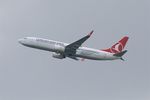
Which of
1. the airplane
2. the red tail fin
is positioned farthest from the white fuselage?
the red tail fin

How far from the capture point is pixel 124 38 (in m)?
175

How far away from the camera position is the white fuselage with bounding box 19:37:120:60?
15912 centimetres

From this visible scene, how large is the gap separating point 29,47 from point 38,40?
12.7ft

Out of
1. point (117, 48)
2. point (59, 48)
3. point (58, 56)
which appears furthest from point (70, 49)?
point (117, 48)

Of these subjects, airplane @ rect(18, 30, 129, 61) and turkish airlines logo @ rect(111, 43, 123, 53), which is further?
turkish airlines logo @ rect(111, 43, 123, 53)

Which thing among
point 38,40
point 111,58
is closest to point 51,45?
point 38,40

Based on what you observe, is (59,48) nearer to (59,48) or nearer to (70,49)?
(59,48)

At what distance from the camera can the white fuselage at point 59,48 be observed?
15912 cm

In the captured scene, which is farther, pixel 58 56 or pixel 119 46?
pixel 119 46

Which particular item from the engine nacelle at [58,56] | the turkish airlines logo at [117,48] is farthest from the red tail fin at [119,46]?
the engine nacelle at [58,56]

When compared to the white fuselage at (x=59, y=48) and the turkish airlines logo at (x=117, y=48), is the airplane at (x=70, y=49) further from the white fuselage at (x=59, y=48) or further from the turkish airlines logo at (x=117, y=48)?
the turkish airlines logo at (x=117, y=48)

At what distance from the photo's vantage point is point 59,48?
160m

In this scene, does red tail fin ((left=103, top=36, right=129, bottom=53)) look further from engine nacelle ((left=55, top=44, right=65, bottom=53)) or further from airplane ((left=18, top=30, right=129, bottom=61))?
engine nacelle ((left=55, top=44, right=65, bottom=53))

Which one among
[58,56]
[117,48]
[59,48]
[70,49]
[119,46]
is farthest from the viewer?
[119,46]
